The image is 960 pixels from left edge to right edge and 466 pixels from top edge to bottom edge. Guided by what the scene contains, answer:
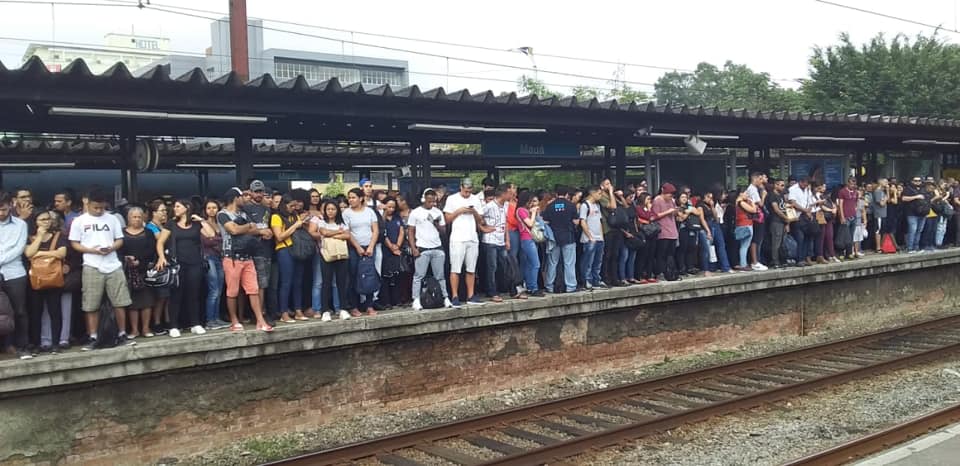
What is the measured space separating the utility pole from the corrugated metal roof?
113 inches

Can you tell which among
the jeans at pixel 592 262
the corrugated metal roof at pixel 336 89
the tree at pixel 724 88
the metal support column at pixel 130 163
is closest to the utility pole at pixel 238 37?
the metal support column at pixel 130 163

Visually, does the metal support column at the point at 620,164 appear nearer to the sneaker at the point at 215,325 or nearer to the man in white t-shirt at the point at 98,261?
the sneaker at the point at 215,325

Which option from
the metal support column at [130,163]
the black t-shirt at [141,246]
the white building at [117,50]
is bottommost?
the black t-shirt at [141,246]

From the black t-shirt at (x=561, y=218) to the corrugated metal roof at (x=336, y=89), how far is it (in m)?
1.65

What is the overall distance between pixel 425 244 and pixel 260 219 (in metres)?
2.01

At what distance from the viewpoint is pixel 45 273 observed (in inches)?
285

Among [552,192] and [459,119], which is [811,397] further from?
[459,119]

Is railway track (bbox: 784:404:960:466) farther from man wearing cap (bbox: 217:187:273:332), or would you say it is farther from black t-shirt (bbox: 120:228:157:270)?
black t-shirt (bbox: 120:228:157:270)

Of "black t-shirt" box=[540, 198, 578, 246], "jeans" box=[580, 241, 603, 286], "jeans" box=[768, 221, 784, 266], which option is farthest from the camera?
"jeans" box=[768, 221, 784, 266]

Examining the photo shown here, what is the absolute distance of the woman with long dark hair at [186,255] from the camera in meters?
8.07

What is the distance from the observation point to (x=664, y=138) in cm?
1566

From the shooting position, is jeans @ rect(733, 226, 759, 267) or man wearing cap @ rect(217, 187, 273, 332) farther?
jeans @ rect(733, 226, 759, 267)

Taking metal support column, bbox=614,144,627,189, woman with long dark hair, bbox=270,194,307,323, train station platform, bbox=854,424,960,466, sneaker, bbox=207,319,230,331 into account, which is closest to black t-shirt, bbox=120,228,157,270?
sneaker, bbox=207,319,230,331

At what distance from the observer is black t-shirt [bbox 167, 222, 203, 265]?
8094mm
